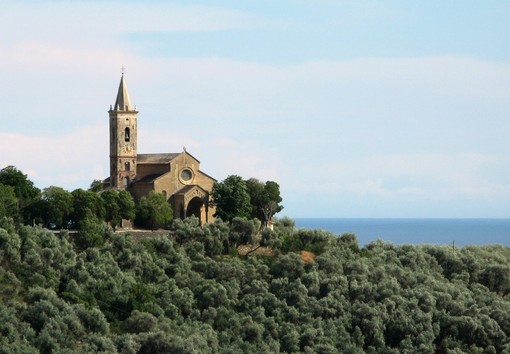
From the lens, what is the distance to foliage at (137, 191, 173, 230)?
6662cm

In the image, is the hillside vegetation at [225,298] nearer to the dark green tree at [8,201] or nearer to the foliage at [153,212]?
the foliage at [153,212]

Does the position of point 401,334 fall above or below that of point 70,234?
below

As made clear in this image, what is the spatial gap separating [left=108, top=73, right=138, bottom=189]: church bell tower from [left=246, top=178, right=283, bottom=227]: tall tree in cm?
679

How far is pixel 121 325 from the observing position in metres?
53.3

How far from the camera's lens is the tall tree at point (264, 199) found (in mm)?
70562

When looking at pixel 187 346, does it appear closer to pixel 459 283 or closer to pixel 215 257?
pixel 215 257

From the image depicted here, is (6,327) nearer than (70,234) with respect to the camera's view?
Yes

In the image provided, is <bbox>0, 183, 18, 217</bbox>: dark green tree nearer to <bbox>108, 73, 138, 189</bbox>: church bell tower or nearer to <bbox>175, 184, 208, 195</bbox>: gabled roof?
<bbox>108, 73, 138, 189</bbox>: church bell tower

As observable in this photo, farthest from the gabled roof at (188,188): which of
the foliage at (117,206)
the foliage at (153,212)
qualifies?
the foliage at (117,206)

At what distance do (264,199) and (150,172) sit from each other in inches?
261

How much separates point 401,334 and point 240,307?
7626 mm

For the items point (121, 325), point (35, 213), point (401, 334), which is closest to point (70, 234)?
point (35, 213)

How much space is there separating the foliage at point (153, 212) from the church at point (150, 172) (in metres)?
1.92

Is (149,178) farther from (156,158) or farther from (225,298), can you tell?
(225,298)
